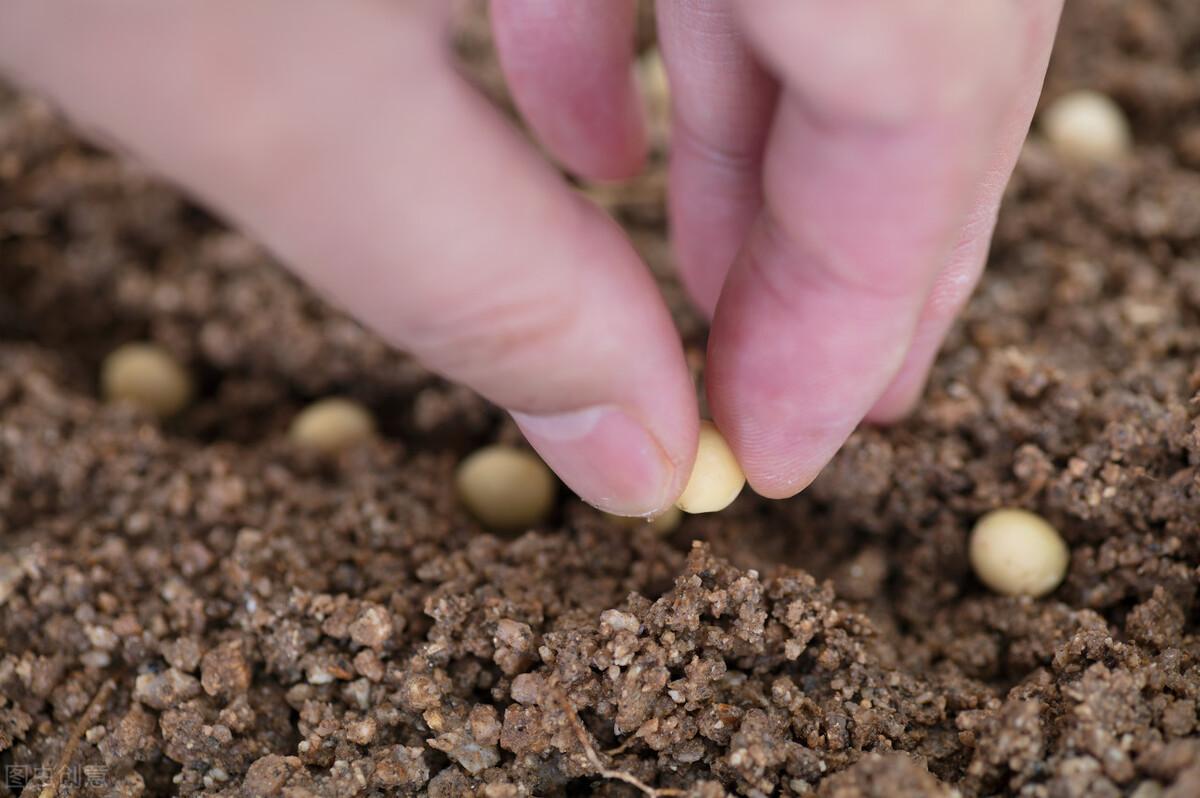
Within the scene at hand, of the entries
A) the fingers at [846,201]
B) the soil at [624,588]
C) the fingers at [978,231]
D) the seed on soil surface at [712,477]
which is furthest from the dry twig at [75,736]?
the fingers at [978,231]

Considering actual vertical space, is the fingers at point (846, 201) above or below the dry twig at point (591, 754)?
above

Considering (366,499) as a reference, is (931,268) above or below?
above

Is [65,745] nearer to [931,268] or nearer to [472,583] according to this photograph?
[472,583]

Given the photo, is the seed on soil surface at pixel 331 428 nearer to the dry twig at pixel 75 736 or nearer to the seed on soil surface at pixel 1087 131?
the dry twig at pixel 75 736

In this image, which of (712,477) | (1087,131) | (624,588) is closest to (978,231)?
(712,477)

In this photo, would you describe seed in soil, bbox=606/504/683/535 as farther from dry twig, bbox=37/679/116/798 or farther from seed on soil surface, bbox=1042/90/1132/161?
seed on soil surface, bbox=1042/90/1132/161

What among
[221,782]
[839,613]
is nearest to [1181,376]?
[839,613]
